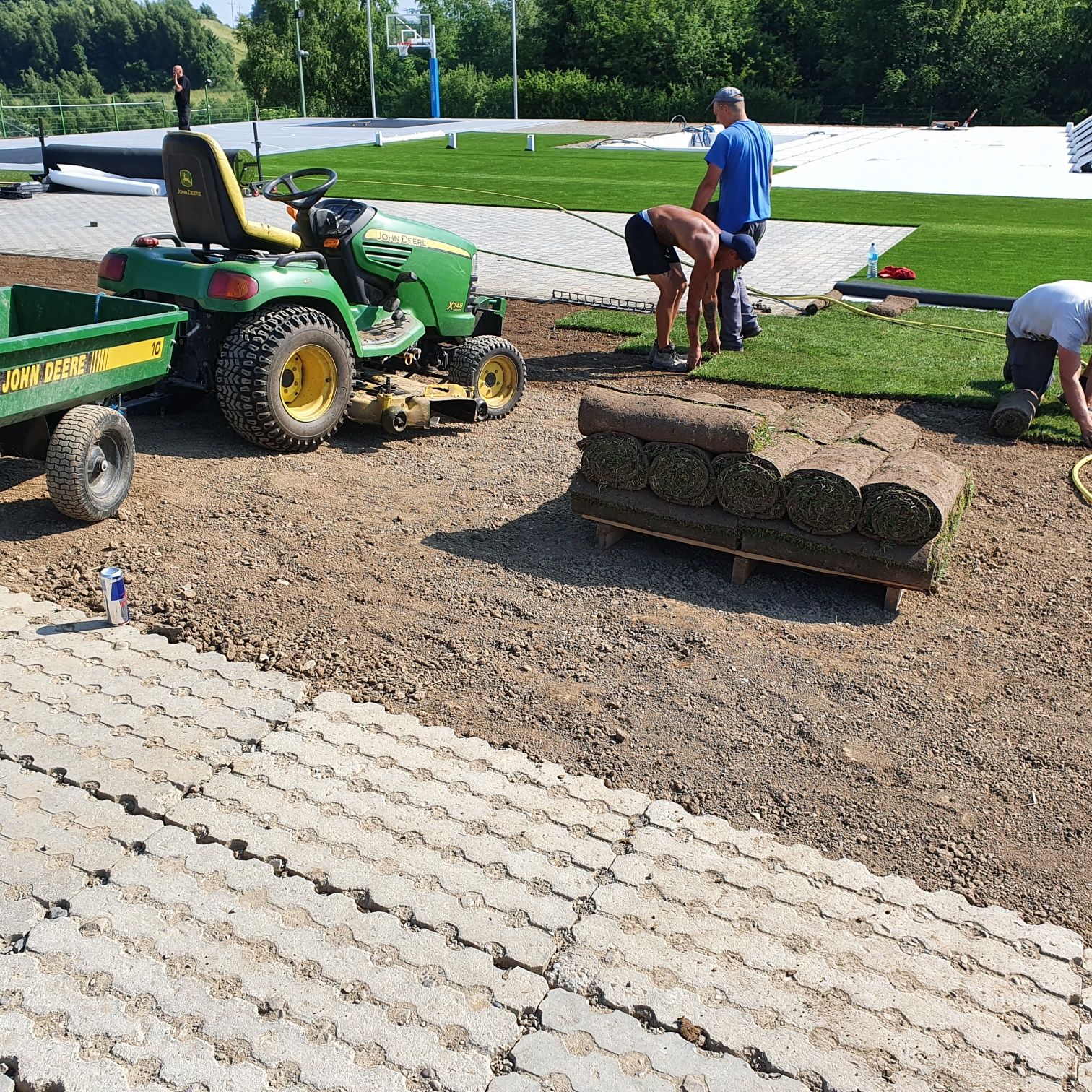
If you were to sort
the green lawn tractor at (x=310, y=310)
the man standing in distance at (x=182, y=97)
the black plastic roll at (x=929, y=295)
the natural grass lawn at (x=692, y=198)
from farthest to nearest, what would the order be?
the natural grass lawn at (x=692, y=198)
the black plastic roll at (x=929, y=295)
the man standing in distance at (x=182, y=97)
the green lawn tractor at (x=310, y=310)

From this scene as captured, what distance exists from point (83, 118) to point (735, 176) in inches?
1513

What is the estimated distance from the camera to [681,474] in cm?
549

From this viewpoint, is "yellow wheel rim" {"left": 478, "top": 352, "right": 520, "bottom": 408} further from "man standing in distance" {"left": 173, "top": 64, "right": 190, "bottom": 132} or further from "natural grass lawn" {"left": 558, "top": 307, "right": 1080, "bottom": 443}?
"man standing in distance" {"left": 173, "top": 64, "right": 190, "bottom": 132}

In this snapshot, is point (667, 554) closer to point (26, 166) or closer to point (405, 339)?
point (405, 339)

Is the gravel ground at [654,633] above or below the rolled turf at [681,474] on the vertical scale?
below

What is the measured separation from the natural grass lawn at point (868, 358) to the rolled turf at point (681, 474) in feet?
11.6

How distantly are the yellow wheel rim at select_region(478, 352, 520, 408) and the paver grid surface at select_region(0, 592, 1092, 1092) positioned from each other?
13.8ft

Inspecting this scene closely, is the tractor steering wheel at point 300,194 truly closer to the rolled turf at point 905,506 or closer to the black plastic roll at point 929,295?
the rolled turf at point 905,506

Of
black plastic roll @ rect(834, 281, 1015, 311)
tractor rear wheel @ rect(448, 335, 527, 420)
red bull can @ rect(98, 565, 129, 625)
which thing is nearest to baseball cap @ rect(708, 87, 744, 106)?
tractor rear wheel @ rect(448, 335, 527, 420)

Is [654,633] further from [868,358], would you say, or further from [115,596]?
[868,358]

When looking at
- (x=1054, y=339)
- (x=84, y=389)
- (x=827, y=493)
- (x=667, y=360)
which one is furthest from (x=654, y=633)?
(x=667, y=360)

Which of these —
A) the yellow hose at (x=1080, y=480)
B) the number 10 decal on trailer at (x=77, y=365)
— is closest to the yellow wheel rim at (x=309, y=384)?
the number 10 decal on trailer at (x=77, y=365)

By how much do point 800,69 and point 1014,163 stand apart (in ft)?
92.0

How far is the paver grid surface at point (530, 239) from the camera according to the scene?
1338 cm
